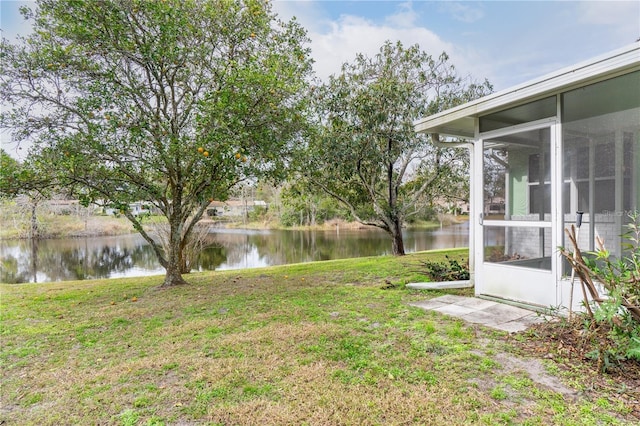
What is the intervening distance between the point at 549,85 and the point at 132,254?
49.8ft

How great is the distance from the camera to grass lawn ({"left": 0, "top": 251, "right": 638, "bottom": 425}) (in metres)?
1.98

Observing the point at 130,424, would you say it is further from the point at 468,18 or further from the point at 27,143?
the point at 468,18

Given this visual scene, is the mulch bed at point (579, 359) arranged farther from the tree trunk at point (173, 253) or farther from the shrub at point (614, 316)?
the tree trunk at point (173, 253)

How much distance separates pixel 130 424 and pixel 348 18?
360 inches

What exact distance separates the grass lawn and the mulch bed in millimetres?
63

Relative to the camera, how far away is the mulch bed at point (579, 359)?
7.05ft

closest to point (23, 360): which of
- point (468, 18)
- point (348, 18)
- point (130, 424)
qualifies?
point (130, 424)

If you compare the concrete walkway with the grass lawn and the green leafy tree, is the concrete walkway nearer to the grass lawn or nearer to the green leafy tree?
the grass lawn

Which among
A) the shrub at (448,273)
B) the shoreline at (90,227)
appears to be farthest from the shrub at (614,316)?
the shoreline at (90,227)

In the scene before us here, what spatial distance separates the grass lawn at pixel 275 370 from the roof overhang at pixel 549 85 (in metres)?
2.47

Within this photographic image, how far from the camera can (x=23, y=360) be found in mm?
2883

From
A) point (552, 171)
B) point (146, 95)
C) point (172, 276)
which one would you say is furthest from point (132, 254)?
point (552, 171)

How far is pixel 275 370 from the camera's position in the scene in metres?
2.53

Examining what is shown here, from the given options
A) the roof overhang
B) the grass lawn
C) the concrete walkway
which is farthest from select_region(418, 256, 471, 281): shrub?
the roof overhang
